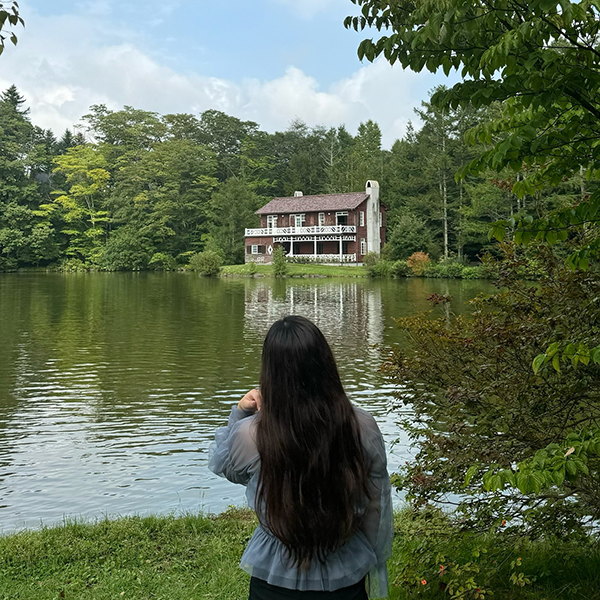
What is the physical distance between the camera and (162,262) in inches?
2817

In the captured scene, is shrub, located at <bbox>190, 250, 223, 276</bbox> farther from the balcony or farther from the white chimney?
the white chimney

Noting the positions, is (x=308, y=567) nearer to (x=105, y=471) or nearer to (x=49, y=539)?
(x=49, y=539)

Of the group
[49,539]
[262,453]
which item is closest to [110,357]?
[49,539]

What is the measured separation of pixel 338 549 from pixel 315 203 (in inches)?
2577

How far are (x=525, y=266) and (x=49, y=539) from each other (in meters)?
4.54

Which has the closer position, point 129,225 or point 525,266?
point 525,266

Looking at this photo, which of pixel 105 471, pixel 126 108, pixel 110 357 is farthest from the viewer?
pixel 126 108

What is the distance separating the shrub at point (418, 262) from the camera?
51.7 meters

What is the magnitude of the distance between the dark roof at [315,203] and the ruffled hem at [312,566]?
62021 mm

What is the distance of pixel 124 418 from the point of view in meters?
11.6

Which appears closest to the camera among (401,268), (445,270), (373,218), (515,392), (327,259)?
(515,392)

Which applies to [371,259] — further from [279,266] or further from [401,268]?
[279,266]

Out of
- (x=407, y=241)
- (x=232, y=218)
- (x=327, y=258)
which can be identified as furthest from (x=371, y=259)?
(x=232, y=218)

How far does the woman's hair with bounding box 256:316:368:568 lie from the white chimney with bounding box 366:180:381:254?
62.7 meters
